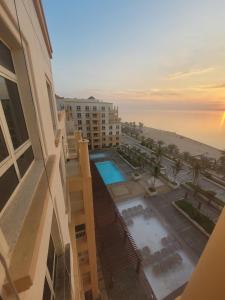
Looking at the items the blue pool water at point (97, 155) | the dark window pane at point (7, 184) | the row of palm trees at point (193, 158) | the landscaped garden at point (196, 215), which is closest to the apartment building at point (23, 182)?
the dark window pane at point (7, 184)

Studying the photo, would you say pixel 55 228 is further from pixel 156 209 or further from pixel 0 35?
pixel 156 209

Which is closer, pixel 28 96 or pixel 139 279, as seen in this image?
pixel 28 96

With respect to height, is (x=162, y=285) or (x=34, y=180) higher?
(x=34, y=180)

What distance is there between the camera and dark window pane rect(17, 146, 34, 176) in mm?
1758

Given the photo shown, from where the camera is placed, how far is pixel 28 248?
0.96 metres

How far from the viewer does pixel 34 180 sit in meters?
1.76

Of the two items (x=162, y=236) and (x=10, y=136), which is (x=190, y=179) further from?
(x=10, y=136)

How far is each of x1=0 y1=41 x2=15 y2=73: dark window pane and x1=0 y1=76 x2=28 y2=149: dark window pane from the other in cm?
15

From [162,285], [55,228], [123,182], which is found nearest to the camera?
[55,228]

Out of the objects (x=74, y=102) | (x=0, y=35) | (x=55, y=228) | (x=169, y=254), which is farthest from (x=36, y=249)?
(x=74, y=102)

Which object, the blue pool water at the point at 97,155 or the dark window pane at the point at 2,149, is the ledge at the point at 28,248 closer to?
the dark window pane at the point at 2,149

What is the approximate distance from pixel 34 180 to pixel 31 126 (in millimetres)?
747

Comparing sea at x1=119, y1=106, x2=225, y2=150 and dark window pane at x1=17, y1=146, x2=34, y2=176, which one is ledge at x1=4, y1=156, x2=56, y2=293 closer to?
dark window pane at x1=17, y1=146, x2=34, y2=176

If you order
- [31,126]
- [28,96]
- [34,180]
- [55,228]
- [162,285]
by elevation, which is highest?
[28,96]
